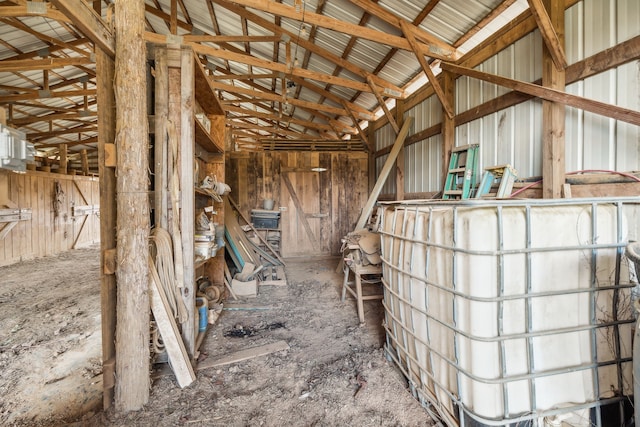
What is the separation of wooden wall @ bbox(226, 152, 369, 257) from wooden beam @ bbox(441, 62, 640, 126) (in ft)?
13.7

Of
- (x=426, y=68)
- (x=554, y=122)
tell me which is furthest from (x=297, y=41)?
(x=554, y=122)

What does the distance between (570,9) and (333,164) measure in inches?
203

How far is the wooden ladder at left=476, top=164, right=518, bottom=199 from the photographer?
3.00 m

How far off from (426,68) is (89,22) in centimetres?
375

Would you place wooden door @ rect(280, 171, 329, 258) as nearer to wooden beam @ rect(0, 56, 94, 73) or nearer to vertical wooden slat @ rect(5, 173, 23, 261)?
wooden beam @ rect(0, 56, 94, 73)

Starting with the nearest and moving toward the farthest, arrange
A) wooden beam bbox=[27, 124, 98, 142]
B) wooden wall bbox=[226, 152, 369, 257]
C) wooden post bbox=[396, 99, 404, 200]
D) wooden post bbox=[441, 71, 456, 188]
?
wooden post bbox=[441, 71, 456, 188] < wooden post bbox=[396, 99, 404, 200] < wooden wall bbox=[226, 152, 369, 257] < wooden beam bbox=[27, 124, 98, 142]

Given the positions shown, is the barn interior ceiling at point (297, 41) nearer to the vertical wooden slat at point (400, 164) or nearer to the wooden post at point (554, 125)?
the vertical wooden slat at point (400, 164)

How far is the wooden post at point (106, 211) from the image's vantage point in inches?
74.7

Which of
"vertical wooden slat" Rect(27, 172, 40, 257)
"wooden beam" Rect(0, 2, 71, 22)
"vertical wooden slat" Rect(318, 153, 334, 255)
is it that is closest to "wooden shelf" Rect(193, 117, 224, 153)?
"wooden beam" Rect(0, 2, 71, 22)

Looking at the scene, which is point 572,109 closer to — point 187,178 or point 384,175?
point 384,175

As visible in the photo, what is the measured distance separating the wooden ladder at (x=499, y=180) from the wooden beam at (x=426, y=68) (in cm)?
125

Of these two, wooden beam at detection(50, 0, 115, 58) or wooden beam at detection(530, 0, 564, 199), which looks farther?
wooden beam at detection(530, 0, 564, 199)

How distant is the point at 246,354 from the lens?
2.68 m

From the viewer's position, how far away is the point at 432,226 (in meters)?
1.66
